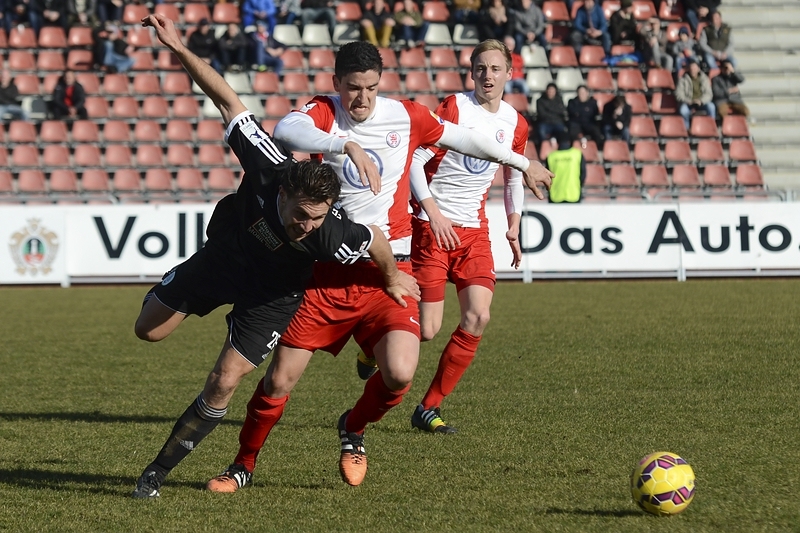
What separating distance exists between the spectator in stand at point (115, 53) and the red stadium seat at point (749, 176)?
12.5 meters

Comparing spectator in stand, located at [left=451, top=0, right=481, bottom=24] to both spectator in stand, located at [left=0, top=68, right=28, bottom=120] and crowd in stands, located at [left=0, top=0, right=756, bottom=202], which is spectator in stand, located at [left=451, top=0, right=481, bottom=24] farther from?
spectator in stand, located at [left=0, top=68, right=28, bottom=120]

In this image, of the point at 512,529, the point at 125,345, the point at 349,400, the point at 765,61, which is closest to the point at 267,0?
the point at 765,61

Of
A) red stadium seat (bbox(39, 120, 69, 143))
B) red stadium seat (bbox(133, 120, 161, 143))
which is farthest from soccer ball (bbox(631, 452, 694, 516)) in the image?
red stadium seat (bbox(39, 120, 69, 143))

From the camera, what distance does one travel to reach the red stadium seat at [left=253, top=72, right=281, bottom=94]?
22.5 metres

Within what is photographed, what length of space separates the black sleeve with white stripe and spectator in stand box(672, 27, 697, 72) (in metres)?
19.2

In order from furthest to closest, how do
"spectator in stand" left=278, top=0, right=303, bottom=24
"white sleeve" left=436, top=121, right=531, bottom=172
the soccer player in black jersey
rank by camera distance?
"spectator in stand" left=278, top=0, right=303, bottom=24 < "white sleeve" left=436, top=121, right=531, bottom=172 < the soccer player in black jersey

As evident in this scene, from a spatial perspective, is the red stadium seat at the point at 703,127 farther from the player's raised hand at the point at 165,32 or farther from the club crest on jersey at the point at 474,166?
the player's raised hand at the point at 165,32

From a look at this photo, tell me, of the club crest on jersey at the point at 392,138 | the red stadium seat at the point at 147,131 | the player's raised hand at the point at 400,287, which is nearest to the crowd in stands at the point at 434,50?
the red stadium seat at the point at 147,131

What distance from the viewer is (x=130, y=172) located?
2094 centimetres

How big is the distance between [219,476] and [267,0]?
741 inches

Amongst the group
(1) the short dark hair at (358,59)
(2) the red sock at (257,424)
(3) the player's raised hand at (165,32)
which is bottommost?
(2) the red sock at (257,424)

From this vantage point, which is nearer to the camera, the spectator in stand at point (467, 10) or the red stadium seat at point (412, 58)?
the red stadium seat at point (412, 58)

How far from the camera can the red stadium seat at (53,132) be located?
2170cm

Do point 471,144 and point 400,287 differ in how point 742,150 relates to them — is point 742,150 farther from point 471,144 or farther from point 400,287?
point 400,287
